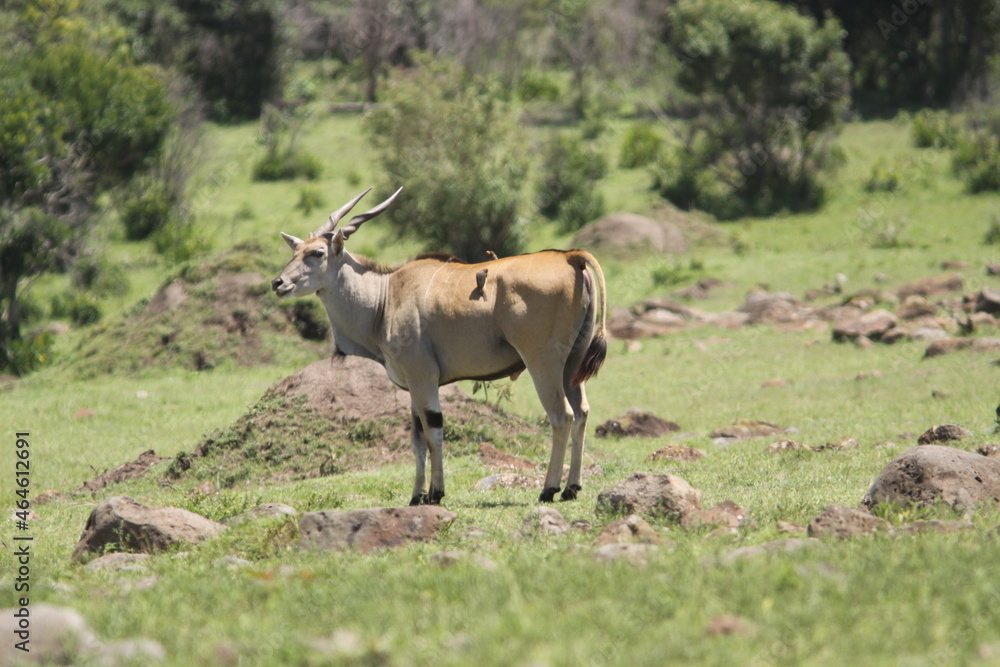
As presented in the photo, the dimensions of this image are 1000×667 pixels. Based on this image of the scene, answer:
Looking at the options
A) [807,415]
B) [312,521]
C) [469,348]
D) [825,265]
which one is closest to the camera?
[312,521]

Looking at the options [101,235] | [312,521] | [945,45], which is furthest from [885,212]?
[312,521]

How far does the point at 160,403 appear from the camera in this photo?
1550cm

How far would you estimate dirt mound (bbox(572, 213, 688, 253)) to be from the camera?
85.1ft

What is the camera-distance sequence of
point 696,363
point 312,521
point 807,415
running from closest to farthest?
Result: point 312,521, point 807,415, point 696,363

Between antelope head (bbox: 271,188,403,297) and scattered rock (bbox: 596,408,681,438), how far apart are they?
4.76 m

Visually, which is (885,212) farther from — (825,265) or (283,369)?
(283,369)

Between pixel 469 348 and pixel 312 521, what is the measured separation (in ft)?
6.71

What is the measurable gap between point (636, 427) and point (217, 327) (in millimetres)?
8275

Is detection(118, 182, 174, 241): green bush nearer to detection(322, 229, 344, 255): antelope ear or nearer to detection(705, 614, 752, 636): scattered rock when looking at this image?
detection(322, 229, 344, 255): antelope ear

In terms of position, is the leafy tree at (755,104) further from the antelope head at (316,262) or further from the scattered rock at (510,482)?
the antelope head at (316,262)

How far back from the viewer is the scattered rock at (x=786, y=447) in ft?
33.6

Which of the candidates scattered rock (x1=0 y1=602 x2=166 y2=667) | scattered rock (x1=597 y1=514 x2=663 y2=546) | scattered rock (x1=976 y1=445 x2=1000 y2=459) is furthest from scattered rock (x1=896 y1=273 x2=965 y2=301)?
scattered rock (x1=0 y1=602 x2=166 y2=667)

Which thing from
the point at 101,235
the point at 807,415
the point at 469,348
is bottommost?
the point at 101,235

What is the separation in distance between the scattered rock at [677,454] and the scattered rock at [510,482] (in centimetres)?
163
